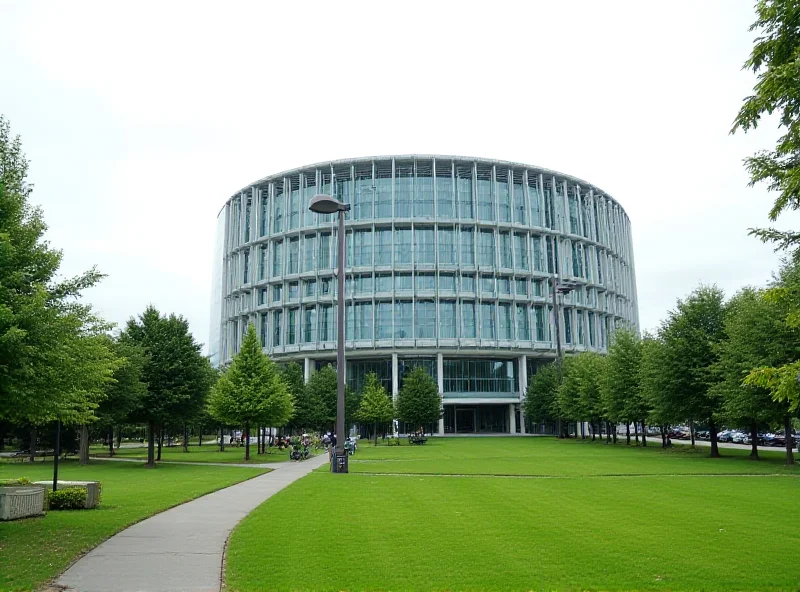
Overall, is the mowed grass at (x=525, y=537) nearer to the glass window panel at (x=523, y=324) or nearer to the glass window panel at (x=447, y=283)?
the glass window panel at (x=447, y=283)

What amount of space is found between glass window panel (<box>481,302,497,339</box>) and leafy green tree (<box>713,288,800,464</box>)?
52.3m

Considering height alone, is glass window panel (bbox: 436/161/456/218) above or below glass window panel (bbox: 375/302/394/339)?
above

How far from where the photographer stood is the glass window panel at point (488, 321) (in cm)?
8669

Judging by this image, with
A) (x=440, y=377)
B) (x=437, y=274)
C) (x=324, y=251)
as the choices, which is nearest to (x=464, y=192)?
(x=437, y=274)

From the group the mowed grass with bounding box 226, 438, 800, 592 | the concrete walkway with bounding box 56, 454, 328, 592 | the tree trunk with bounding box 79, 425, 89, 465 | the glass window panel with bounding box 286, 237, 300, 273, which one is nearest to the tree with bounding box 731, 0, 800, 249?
the mowed grass with bounding box 226, 438, 800, 592

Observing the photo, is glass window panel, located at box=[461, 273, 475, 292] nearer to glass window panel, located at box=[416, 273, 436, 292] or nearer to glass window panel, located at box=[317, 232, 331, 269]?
glass window panel, located at box=[416, 273, 436, 292]

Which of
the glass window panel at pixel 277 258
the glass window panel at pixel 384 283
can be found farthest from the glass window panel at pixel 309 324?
the glass window panel at pixel 384 283

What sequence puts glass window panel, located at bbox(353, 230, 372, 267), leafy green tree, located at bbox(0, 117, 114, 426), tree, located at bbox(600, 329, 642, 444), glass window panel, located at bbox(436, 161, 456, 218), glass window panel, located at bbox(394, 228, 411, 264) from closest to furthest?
1. leafy green tree, located at bbox(0, 117, 114, 426)
2. tree, located at bbox(600, 329, 642, 444)
3. glass window panel, located at bbox(394, 228, 411, 264)
4. glass window panel, located at bbox(353, 230, 372, 267)
5. glass window panel, located at bbox(436, 161, 456, 218)

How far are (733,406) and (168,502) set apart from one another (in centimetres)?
2644

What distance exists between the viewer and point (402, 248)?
286ft

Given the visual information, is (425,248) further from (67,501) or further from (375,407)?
(67,501)

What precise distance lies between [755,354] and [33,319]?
30.5 meters

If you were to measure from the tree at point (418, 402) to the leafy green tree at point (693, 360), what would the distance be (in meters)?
32.3

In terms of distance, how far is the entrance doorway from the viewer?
3649 inches
